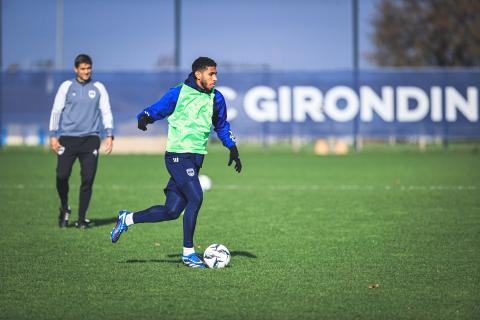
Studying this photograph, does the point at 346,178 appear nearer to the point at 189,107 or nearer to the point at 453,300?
the point at 189,107

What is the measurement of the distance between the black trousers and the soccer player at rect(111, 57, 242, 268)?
304 centimetres

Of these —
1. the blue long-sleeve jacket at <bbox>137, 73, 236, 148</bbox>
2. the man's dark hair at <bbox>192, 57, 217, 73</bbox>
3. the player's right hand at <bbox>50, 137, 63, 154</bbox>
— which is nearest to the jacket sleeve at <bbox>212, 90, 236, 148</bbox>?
the blue long-sleeve jacket at <bbox>137, 73, 236, 148</bbox>

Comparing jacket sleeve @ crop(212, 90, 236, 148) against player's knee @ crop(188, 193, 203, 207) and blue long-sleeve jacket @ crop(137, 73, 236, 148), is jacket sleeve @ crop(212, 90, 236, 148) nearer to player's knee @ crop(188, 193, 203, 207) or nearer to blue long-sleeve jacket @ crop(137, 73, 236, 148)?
blue long-sleeve jacket @ crop(137, 73, 236, 148)

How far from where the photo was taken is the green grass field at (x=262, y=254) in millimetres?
6262

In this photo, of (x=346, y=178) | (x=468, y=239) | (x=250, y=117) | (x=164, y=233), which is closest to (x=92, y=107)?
(x=164, y=233)

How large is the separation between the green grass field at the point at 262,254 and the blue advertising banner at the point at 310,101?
12.2 meters

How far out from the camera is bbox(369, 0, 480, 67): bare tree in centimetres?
4691

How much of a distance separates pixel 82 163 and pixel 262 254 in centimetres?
350

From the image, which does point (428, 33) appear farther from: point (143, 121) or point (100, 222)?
point (143, 121)

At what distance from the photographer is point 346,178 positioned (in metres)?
19.0

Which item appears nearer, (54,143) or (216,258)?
(216,258)

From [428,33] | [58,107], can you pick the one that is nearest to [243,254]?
[58,107]

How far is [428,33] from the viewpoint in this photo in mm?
48438

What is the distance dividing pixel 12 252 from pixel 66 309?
291cm
